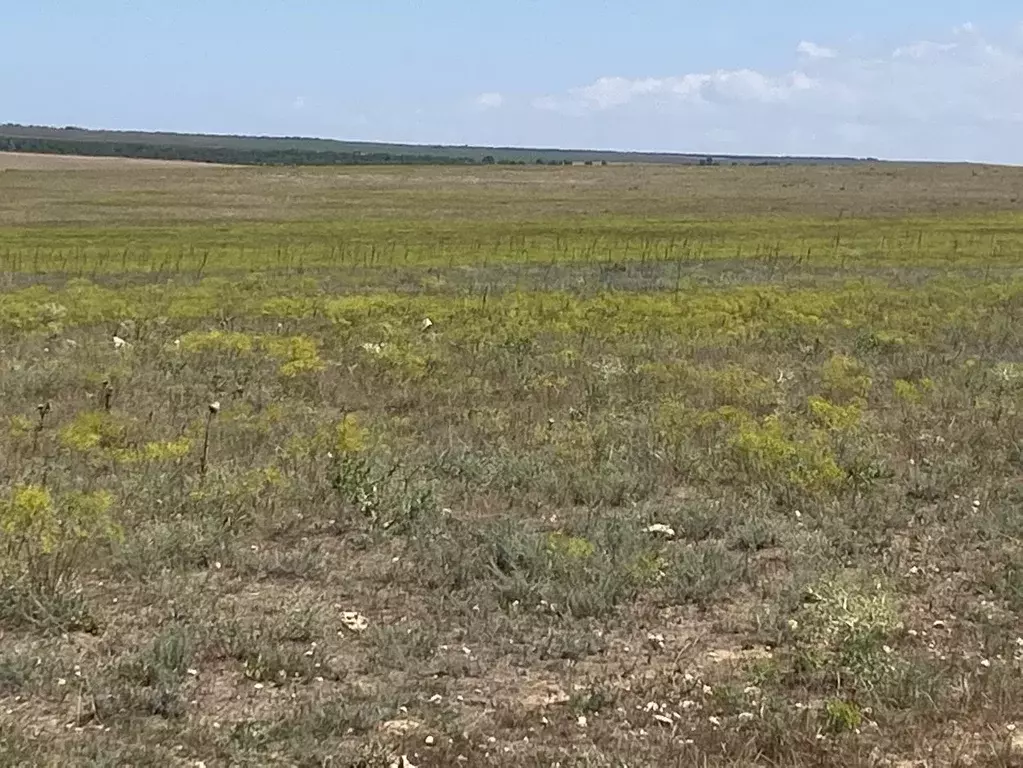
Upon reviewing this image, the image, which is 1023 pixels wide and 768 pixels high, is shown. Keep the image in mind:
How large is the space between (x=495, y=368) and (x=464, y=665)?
9092 millimetres

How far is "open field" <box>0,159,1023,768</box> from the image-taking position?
5.20 m

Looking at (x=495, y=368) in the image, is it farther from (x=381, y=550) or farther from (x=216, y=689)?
(x=216, y=689)

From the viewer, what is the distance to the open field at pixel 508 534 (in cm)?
520

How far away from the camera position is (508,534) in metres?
7.85

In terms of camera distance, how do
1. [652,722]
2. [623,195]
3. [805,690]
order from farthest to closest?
1. [623,195]
2. [805,690]
3. [652,722]

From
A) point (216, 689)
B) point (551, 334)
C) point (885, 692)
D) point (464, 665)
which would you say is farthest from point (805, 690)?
point (551, 334)

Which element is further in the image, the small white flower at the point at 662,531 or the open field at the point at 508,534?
the small white flower at the point at 662,531

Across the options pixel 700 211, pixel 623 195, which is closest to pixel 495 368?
pixel 700 211

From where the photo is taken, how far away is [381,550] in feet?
25.7

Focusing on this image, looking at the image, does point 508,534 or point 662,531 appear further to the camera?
point 662,531

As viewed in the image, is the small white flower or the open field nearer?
the open field

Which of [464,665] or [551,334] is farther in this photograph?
[551,334]

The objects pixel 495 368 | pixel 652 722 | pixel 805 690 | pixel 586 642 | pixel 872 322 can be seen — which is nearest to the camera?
pixel 652 722

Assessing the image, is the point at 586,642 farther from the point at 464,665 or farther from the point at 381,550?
the point at 381,550
